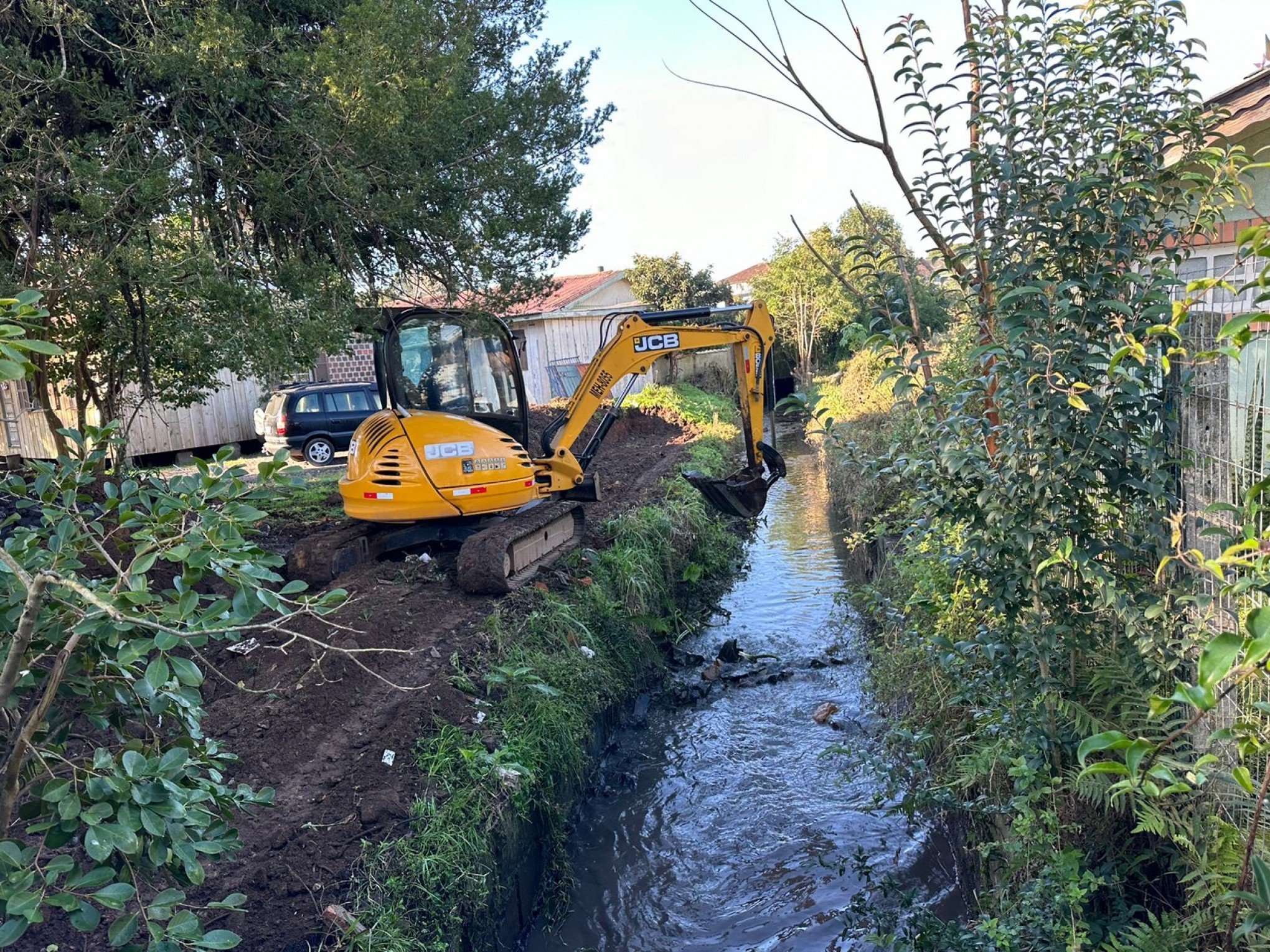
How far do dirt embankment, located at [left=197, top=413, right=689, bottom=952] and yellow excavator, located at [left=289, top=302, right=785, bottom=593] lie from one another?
37 centimetres

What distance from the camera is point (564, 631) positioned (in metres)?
7.05

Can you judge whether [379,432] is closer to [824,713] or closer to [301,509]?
[301,509]

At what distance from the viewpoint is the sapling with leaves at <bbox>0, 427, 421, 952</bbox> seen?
1962mm

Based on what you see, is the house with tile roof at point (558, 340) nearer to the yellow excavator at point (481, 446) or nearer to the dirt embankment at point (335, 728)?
the yellow excavator at point (481, 446)

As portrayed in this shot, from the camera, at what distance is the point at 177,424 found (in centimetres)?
1697

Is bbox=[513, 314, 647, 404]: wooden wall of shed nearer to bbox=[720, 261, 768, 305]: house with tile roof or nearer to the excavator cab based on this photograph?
bbox=[720, 261, 768, 305]: house with tile roof

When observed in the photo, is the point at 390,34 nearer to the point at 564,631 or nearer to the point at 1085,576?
the point at 564,631

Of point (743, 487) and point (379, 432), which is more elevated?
point (379, 432)

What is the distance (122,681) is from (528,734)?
3.32m

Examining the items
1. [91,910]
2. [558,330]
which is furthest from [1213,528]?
[558,330]

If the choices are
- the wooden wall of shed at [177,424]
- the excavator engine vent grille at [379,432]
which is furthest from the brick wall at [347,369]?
the excavator engine vent grille at [379,432]

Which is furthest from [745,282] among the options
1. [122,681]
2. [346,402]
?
[122,681]

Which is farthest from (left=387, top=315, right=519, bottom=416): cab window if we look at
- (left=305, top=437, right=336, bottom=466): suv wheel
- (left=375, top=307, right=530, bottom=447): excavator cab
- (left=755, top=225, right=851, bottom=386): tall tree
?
(left=755, top=225, right=851, bottom=386): tall tree

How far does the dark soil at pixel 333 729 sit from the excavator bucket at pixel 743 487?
155cm
